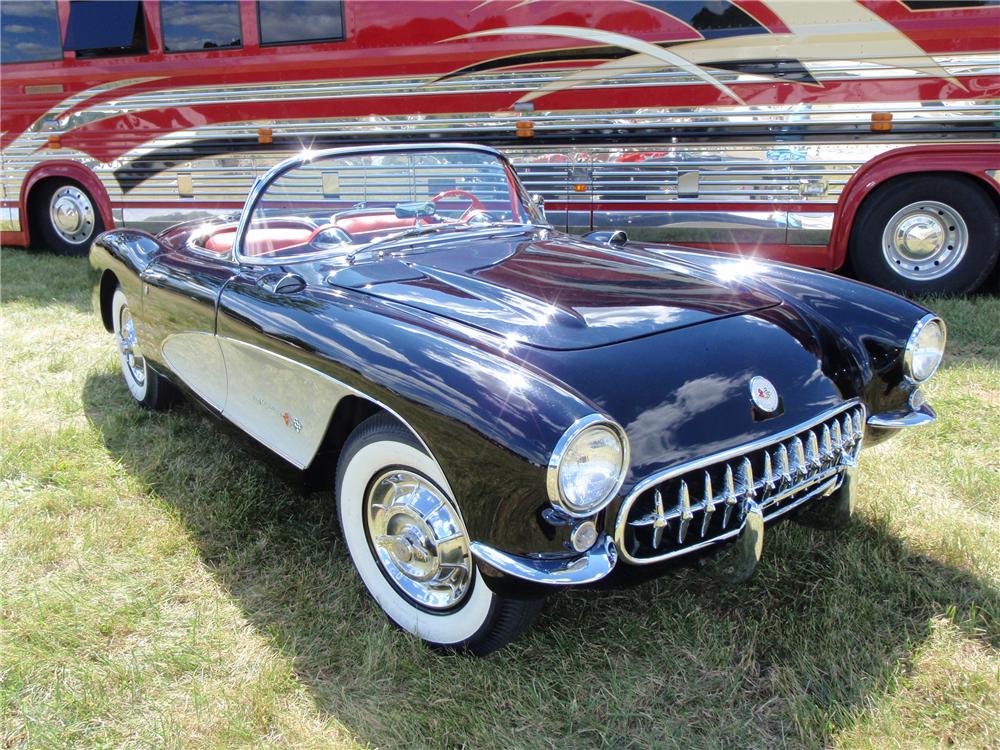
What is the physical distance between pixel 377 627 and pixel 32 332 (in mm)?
4161

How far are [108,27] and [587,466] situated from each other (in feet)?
23.5

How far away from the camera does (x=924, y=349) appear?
8.34ft

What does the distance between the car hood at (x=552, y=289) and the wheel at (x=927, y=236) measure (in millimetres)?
3211

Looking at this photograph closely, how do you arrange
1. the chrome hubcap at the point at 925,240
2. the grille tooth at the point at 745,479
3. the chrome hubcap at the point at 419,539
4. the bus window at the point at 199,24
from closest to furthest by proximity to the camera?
1. the grille tooth at the point at 745,479
2. the chrome hubcap at the point at 419,539
3. the chrome hubcap at the point at 925,240
4. the bus window at the point at 199,24

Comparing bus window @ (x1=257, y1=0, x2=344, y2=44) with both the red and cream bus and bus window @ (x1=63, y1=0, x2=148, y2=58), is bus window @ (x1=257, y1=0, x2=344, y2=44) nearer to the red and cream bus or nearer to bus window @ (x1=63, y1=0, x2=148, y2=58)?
the red and cream bus

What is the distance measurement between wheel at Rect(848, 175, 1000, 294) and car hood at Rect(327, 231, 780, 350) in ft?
10.5

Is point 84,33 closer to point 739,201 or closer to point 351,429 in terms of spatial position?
point 739,201

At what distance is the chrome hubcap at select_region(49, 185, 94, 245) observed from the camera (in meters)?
7.70

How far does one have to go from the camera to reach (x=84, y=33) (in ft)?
23.0

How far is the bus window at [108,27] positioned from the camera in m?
6.86

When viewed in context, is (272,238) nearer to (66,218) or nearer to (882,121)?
(882,121)

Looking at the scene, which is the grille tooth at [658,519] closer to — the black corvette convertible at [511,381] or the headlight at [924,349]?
the black corvette convertible at [511,381]

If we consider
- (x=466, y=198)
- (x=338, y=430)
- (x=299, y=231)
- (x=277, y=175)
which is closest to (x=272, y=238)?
(x=299, y=231)

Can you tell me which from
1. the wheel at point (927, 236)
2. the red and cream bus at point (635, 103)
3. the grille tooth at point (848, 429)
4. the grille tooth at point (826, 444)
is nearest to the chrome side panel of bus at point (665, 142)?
the red and cream bus at point (635, 103)
